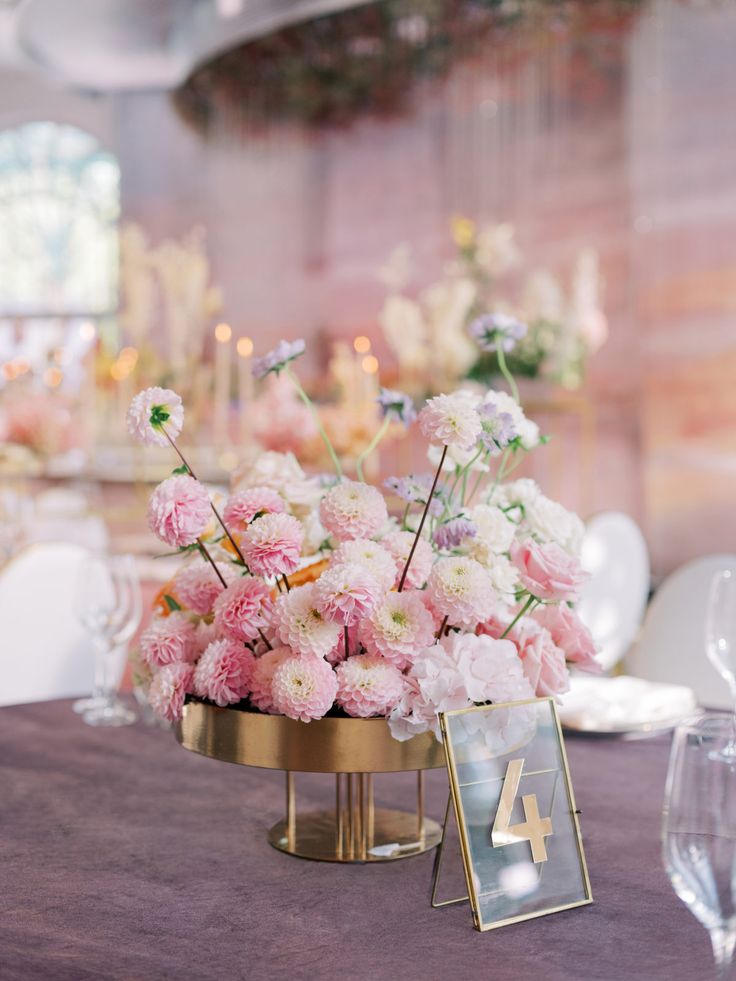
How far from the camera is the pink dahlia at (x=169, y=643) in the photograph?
1315 millimetres

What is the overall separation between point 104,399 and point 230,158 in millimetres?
1752

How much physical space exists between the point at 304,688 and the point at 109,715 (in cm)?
87

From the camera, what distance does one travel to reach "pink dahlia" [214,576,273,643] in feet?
4.05

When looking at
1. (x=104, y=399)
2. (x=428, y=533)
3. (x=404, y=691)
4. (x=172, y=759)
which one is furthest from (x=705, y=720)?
(x=104, y=399)

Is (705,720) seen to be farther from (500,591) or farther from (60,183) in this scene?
(60,183)

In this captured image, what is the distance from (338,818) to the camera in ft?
4.43

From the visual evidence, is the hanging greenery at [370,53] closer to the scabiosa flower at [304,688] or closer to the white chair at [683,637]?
the white chair at [683,637]

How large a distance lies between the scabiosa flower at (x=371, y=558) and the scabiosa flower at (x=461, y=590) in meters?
0.04

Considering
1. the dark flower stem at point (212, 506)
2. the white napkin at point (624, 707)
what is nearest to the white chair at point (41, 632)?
the white napkin at point (624, 707)

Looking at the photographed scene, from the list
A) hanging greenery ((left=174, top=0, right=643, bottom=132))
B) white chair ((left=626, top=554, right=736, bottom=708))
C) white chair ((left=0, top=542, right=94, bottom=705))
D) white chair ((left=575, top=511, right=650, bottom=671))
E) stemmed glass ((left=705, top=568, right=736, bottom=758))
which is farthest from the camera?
hanging greenery ((left=174, top=0, right=643, bottom=132))

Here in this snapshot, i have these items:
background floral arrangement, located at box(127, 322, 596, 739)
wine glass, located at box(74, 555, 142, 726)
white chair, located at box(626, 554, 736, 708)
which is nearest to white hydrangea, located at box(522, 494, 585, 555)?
background floral arrangement, located at box(127, 322, 596, 739)

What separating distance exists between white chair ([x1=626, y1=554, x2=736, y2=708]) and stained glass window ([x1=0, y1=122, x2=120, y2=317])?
734 centimetres

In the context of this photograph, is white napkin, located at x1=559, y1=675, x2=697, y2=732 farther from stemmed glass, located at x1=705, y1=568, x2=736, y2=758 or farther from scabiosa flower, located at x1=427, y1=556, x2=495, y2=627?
scabiosa flower, located at x1=427, y1=556, x2=495, y2=627

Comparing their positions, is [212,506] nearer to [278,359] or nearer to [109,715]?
[278,359]
